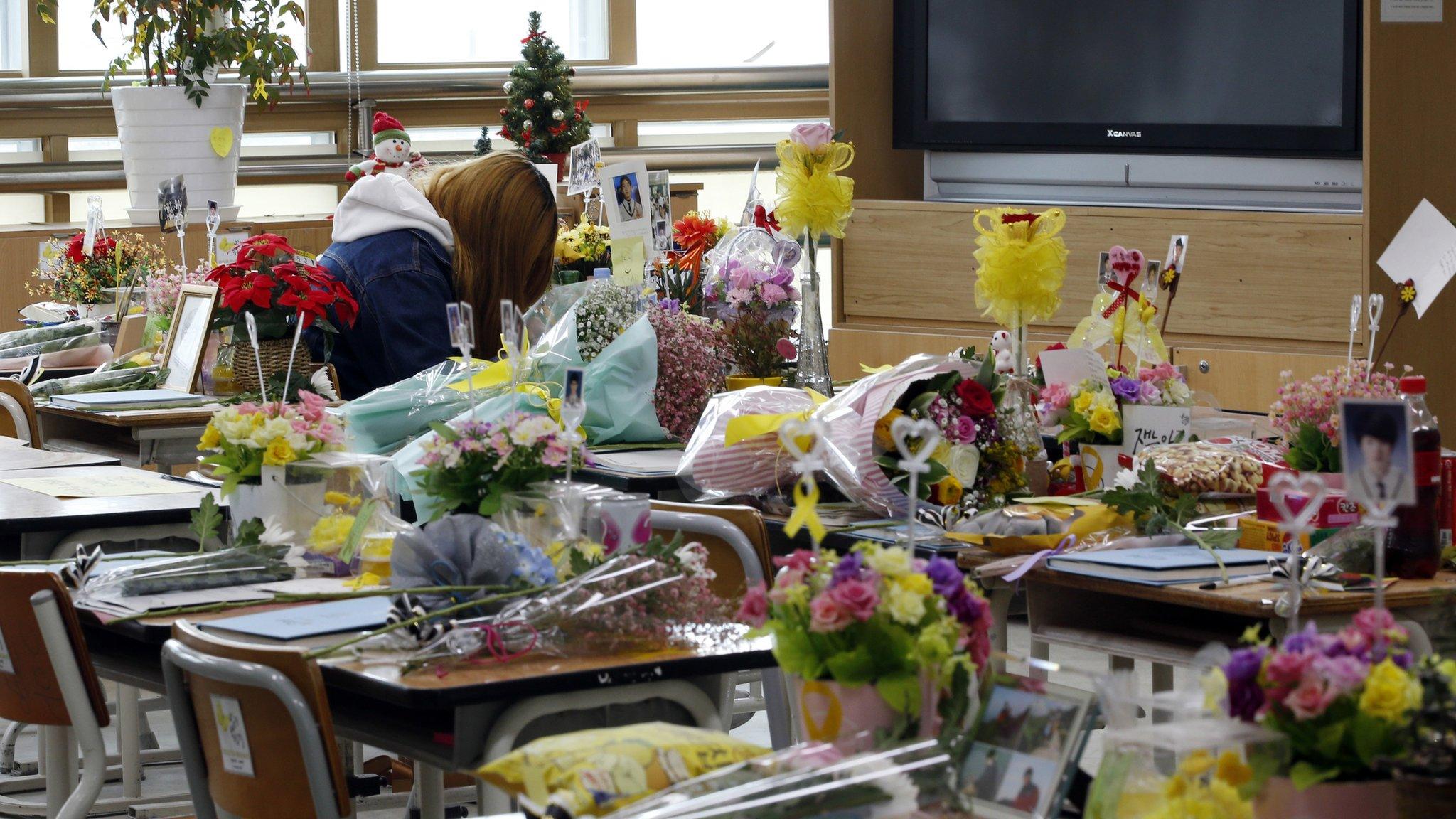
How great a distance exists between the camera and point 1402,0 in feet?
16.4

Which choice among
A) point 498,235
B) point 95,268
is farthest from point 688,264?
point 95,268

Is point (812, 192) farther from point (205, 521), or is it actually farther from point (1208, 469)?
point (205, 521)

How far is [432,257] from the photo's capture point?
13.8 ft

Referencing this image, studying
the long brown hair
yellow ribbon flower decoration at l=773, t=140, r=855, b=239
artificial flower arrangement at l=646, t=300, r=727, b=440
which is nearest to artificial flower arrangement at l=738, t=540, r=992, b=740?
yellow ribbon flower decoration at l=773, t=140, r=855, b=239

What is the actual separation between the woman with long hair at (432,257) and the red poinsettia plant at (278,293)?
91mm

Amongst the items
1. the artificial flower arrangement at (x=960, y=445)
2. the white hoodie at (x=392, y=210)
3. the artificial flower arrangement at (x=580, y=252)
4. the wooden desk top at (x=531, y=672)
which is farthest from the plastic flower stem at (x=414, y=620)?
the artificial flower arrangement at (x=580, y=252)

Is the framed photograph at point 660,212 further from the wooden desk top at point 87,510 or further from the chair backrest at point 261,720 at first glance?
the chair backrest at point 261,720

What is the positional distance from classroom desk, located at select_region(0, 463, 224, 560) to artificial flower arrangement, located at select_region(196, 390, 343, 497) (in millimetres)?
338

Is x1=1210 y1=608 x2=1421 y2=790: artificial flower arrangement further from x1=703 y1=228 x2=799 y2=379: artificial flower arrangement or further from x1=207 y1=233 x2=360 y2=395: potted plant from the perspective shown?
x1=207 y1=233 x2=360 y2=395: potted plant

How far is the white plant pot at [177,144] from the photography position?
21.2 ft

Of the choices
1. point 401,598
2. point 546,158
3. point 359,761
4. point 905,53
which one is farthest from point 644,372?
point 546,158

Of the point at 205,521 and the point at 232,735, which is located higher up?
the point at 205,521

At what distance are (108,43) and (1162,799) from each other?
24.3 feet

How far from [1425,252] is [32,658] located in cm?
210
